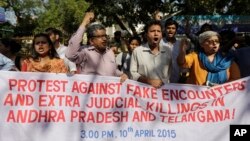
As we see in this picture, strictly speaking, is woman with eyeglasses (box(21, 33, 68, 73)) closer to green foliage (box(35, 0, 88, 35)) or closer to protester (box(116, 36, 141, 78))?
protester (box(116, 36, 141, 78))

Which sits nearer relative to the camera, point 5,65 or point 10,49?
point 5,65

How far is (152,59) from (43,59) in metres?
1.17

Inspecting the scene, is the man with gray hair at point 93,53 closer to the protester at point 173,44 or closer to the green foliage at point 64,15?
the protester at point 173,44

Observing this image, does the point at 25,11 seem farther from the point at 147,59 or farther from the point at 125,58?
the point at 147,59

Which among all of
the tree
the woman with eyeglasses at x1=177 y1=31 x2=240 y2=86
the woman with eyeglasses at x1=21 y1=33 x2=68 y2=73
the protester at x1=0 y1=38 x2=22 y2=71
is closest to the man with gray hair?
the woman with eyeglasses at x1=21 y1=33 x2=68 y2=73

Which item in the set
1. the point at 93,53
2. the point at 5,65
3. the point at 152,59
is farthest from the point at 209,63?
the point at 5,65

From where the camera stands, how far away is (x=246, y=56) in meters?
5.95

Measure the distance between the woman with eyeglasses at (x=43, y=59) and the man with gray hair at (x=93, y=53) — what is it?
153 millimetres

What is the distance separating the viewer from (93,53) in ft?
17.5

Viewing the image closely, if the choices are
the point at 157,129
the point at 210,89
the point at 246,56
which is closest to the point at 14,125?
the point at 157,129

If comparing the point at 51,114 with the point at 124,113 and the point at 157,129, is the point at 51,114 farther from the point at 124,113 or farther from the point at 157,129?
the point at 157,129

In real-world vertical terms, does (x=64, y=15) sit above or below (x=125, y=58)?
above

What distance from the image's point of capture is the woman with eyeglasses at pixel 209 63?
17.2 ft

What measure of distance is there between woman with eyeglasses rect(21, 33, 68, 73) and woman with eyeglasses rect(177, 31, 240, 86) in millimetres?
1297
